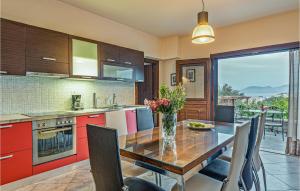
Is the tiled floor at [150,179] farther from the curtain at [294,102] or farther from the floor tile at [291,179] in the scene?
the curtain at [294,102]

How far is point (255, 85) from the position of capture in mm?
4418

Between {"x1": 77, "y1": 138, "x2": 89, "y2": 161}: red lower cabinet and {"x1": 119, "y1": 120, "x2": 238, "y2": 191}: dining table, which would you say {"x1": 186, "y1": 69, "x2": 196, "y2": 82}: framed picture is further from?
{"x1": 77, "y1": 138, "x2": 89, "y2": 161}: red lower cabinet

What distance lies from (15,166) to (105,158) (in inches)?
65.7

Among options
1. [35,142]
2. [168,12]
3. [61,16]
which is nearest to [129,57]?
[168,12]

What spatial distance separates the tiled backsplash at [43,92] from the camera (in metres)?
2.58

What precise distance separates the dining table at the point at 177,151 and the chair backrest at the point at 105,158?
27 centimetres

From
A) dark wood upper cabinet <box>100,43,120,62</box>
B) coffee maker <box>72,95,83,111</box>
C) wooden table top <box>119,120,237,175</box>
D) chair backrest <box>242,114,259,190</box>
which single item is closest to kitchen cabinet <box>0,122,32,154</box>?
coffee maker <box>72,95,83,111</box>

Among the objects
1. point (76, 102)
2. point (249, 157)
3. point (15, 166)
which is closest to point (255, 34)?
point (249, 157)

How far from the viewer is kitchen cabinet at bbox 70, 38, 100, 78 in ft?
9.95

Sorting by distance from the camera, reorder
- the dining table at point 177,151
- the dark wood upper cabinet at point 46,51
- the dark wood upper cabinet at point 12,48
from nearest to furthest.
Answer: the dining table at point 177,151 < the dark wood upper cabinet at point 12,48 < the dark wood upper cabinet at point 46,51

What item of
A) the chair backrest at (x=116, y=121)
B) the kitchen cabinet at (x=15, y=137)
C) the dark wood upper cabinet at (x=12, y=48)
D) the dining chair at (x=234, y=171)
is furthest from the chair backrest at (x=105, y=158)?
the dark wood upper cabinet at (x=12, y=48)

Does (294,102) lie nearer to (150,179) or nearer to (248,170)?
(248,170)

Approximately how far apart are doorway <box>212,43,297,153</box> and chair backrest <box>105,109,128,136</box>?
8.65 feet

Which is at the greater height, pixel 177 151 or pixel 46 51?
pixel 46 51
